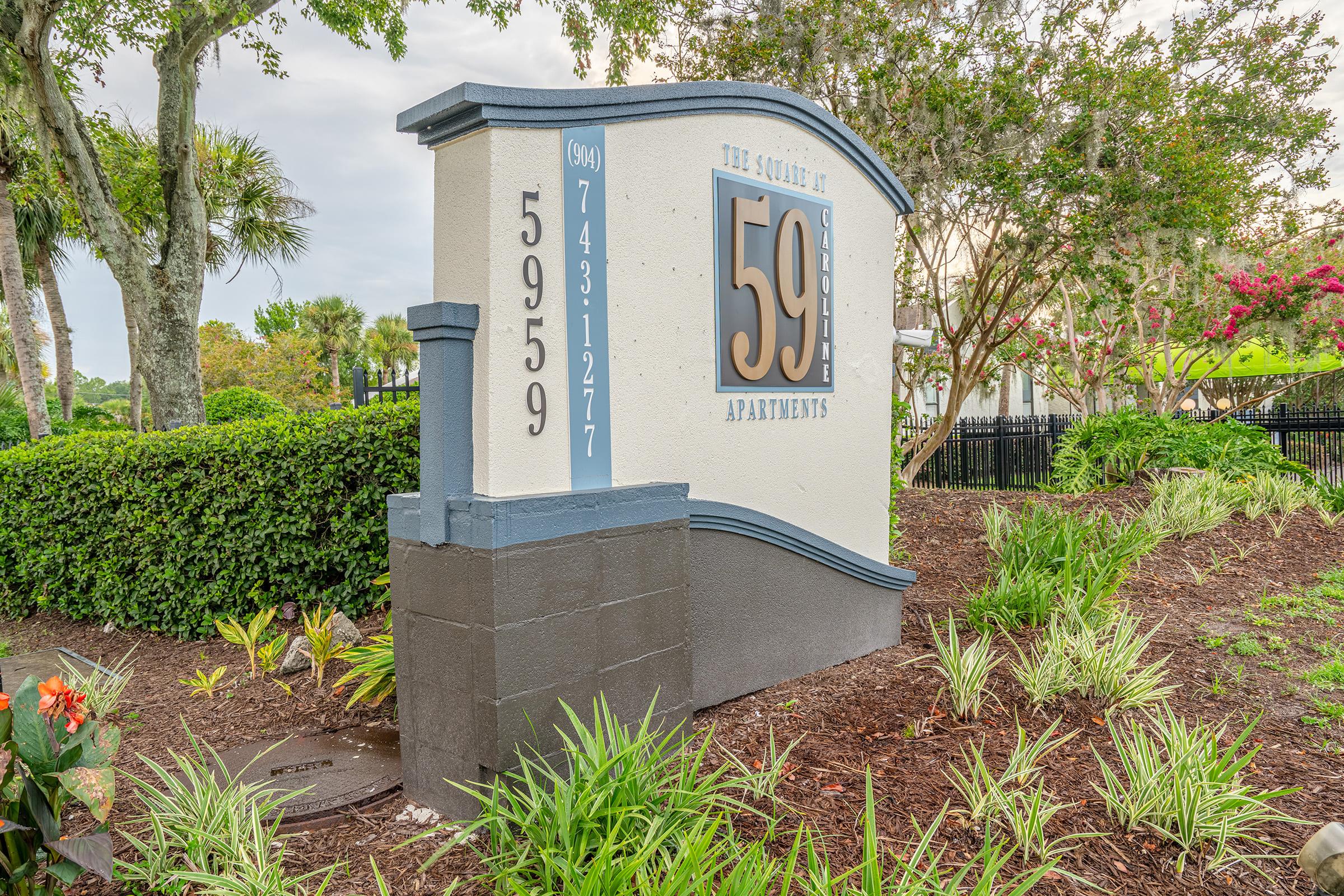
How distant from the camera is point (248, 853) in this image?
8.57 ft

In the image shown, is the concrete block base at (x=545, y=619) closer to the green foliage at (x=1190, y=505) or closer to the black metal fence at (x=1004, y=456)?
the green foliage at (x=1190, y=505)

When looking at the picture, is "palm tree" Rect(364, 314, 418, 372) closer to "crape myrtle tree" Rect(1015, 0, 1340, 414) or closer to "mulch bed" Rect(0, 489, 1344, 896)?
"crape myrtle tree" Rect(1015, 0, 1340, 414)

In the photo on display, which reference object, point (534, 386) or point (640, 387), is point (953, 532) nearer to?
point (640, 387)

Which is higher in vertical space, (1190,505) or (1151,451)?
(1151,451)

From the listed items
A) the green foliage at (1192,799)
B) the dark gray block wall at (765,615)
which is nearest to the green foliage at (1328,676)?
the green foliage at (1192,799)

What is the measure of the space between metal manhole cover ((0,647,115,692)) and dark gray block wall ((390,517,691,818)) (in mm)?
2953

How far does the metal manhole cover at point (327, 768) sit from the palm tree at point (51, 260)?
15584 mm

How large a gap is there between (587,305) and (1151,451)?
7.94 metres

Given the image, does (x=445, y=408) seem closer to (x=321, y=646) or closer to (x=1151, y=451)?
(x=321, y=646)

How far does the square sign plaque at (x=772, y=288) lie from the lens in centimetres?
392

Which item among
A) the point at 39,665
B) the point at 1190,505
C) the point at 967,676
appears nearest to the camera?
the point at 967,676

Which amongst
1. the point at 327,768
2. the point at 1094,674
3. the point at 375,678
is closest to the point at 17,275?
the point at 375,678

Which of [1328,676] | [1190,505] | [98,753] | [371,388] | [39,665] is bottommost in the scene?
[39,665]

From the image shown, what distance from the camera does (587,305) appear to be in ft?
10.8
